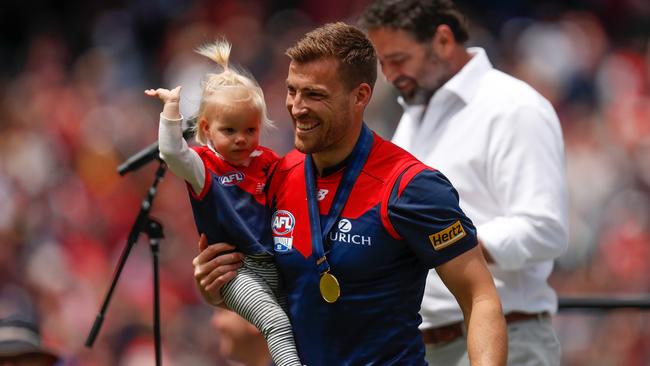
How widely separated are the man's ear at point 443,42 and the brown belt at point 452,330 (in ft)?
3.47

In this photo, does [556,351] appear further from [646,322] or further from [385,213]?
[646,322]

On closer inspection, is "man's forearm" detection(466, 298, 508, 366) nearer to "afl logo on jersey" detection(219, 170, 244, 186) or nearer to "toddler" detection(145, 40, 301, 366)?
"toddler" detection(145, 40, 301, 366)

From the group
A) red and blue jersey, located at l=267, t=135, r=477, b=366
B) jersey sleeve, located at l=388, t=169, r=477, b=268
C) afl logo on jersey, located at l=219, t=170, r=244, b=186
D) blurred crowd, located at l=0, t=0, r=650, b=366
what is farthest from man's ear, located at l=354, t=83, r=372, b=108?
blurred crowd, located at l=0, t=0, r=650, b=366

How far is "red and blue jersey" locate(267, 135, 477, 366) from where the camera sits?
3879mm

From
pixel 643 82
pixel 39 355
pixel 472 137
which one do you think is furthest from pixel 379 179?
pixel 643 82

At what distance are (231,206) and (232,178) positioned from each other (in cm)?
11

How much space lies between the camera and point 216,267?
4059 mm

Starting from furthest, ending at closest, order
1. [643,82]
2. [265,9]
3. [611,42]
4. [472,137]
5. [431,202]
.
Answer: [265,9] < [611,42] < [643,82] < [472,137] < [431,202]

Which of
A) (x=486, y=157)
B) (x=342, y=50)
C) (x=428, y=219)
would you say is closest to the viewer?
(x=428, y=219)

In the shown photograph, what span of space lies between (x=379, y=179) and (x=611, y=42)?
32.0ft

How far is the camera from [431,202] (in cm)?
388

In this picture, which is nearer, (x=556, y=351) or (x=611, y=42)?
(x=556, y=351)

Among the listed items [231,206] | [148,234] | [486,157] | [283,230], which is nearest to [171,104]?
[231,206]

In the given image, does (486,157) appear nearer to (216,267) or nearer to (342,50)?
(342,50)
